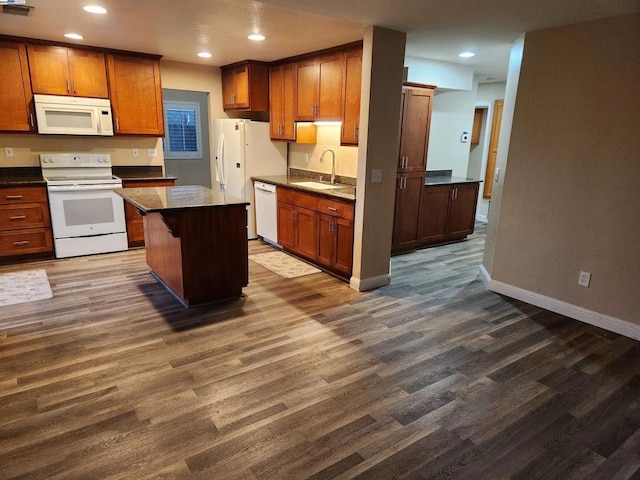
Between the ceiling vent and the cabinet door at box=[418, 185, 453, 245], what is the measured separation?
436 cm

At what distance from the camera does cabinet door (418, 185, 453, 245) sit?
533cm

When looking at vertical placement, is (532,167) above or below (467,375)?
above

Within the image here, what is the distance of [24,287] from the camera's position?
387 cm

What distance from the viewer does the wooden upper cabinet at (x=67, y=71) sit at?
14.8 feet

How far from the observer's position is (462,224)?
5.85 metres

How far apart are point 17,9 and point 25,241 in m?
2.42

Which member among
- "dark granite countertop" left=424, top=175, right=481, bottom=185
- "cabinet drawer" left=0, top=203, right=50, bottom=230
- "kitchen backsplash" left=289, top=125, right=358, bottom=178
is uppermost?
"kitchen backsplash" left=289, top=125, right=358, bottom=178

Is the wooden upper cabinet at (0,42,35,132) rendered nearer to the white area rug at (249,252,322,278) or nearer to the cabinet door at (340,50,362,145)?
the white area rug at (249,252,322,278)

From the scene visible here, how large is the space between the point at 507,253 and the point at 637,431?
1.96m

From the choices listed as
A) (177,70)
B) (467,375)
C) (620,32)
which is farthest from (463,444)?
(177,70)

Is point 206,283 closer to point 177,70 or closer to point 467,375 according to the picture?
point 467,375

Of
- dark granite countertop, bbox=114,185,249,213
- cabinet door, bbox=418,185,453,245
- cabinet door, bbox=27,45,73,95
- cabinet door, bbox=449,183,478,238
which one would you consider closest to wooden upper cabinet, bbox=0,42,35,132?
cabinet door, bbox=27,45,73,95

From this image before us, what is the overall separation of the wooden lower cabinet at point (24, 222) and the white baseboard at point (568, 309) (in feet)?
16.1

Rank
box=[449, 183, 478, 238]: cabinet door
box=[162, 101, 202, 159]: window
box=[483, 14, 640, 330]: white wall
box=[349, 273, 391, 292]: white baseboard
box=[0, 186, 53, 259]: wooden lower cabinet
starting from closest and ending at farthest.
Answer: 1. box=[483, 14, 640, 330]: white wall
2. box=[349, 273, 391, 292]: white baseboard
3. box=[0, 186, 53, 259]: wooden lower cabinet
4. box=[449, 183, 478, 238]: cabinet door
5. box=[162, 101, 202, 159]: window
